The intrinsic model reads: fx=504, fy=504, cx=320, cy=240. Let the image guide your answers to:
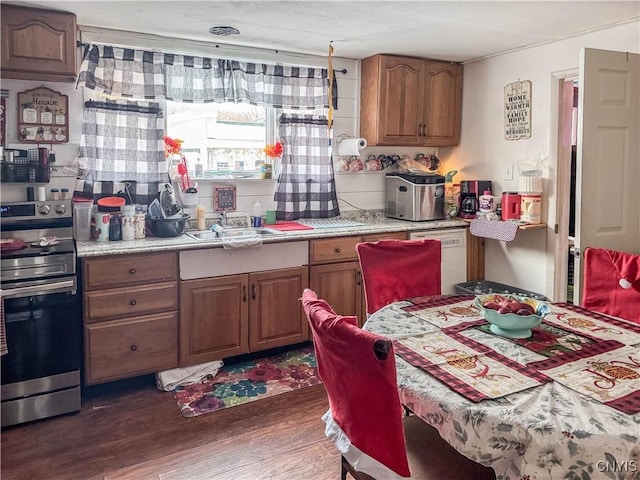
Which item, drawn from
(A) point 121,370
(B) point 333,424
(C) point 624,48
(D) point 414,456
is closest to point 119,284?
(A) point 121,370

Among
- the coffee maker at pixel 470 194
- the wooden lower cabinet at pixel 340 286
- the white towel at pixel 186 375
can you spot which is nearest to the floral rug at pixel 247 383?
the white towel at pixel 186 375

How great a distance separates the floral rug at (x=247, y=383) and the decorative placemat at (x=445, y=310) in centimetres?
117

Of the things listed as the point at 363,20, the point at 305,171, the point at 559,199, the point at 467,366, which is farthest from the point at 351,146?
the point at 467,366

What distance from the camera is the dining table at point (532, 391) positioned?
116cm

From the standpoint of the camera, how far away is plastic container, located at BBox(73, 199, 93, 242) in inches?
117

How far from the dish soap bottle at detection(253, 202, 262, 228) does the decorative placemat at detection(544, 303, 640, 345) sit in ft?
7.06

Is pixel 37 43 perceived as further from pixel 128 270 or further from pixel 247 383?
pixel 247 383

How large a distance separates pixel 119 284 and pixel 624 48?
327 cm

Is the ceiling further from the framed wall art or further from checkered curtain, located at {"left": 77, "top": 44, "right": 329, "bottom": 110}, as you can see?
the framed wall art

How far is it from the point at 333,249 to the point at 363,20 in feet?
4.75

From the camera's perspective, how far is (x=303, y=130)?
12.6 feet

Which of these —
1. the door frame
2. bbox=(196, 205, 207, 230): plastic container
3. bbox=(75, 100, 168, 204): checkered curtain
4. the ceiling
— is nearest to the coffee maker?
the door frame

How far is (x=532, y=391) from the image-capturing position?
1.36 meters

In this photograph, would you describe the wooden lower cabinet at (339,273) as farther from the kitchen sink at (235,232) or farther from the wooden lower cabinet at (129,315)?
the wooden lower cabinet at (129,315)
